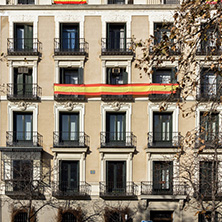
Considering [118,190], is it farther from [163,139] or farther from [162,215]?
[163,139]

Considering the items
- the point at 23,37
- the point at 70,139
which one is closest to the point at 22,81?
the point at 23,37

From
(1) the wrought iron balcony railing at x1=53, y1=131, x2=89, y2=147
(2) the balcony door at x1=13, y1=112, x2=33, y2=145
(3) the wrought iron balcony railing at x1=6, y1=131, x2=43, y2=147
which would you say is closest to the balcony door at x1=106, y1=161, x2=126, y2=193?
(1) the wrought iron balcony railing at x1=53, y1=131, x2=89, y2=147

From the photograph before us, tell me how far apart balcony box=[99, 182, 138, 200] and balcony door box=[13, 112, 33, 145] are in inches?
243

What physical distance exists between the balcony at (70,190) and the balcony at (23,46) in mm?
9437

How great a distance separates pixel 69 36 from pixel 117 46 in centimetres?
359

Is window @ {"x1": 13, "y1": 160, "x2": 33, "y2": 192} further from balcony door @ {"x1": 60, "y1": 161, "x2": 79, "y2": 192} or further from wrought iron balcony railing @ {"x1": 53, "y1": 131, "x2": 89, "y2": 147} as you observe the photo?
wrought iron balcony railing @ {"x1": 53, "y1": 131, "x2": 89, "y2": 147}

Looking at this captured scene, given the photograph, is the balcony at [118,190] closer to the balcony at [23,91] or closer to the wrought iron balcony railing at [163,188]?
the wrought iron balcony railing at [163,188]

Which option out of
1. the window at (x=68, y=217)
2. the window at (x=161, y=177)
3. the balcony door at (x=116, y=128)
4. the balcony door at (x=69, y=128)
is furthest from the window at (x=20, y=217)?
the window at (x=161, y=177)

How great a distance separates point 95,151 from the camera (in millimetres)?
31234

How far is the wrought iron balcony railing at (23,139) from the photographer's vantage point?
31000mm

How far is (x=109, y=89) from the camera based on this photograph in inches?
1232

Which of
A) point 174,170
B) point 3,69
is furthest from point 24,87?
point 174,170

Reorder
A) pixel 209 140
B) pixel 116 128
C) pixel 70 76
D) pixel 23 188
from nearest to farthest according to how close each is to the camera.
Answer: pixel 209 140 → pixel 23 188 → pixel 116 128 → pixel 70 76

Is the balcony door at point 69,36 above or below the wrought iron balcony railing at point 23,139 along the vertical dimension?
above
